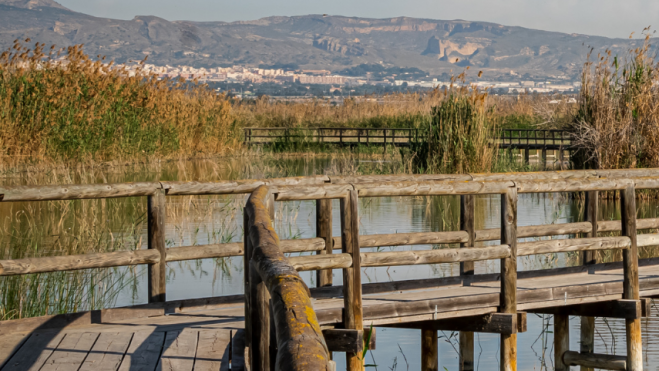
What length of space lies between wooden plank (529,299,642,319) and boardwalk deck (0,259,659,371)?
80mm

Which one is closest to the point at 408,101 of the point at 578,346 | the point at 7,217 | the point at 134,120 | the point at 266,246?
the point at 134,120

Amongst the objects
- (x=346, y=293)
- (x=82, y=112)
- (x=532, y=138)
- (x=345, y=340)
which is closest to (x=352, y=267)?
(x=346, y=293)

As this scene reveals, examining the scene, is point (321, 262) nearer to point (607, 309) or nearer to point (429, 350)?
point (429, 350)

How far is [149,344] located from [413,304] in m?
1.71

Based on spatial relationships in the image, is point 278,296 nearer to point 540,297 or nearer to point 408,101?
point 540,297

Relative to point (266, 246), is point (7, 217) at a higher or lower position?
lower

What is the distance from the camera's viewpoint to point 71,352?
13.5 ft

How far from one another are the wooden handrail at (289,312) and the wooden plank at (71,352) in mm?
1306

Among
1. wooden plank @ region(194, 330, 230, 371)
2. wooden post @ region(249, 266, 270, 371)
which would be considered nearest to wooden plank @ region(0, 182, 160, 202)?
wooden plank @ region(194, 330, 230, 371)

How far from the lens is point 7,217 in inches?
429

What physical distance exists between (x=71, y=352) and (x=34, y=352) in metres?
0.19

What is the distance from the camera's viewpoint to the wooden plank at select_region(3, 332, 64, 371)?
3873 millimetres

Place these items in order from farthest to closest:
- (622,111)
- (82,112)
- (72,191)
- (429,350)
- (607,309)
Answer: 1. (82,112)
2. (622,111)
3. (429,350)
4. (607,309)
5. (72,191)

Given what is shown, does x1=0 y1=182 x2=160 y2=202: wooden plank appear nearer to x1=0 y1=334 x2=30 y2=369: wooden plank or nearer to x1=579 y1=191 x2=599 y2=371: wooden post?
x1=0 y1=334 x2=30 y2=369: wooden plank
